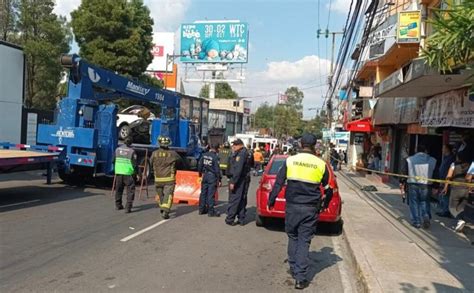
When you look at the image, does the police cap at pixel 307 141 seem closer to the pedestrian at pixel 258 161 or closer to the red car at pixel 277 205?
the red car at pixel 277 205

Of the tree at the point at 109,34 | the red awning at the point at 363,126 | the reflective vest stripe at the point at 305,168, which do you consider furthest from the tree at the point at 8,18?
the reflective vest stripe at the point at 305,168

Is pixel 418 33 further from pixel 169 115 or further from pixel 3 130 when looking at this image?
pixel 3 130

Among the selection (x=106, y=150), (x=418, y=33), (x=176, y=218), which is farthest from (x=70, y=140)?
(x=418, y=33)

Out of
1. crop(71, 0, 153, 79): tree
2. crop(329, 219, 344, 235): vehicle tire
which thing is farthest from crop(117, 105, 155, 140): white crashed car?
crop(329, 219, 344, 235): vehicle tire

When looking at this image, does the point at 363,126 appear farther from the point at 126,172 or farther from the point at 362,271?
the point at 362,271

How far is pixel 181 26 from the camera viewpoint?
4841 centimetres

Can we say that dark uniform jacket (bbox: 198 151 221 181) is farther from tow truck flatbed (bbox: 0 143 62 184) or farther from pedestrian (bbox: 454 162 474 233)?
pedestrian (bbox: 454 162 474 233)

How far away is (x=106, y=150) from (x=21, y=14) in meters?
15.5

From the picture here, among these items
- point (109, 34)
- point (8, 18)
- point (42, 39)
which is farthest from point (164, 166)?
point (8, 18)

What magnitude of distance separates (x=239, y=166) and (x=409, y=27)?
1066 cm

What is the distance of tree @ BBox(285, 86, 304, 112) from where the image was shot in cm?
11296

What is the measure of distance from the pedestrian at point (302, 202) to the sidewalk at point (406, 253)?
84cm

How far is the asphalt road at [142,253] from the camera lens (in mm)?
5910

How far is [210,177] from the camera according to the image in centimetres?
1098
